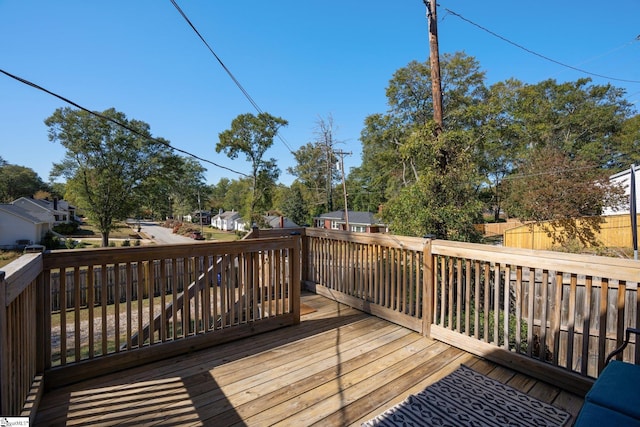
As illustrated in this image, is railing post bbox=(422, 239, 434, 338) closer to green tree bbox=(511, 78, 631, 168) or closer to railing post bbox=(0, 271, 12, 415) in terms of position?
railing post bbox=(0, 271, 12, 415)

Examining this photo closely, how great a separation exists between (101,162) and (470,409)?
2410cm

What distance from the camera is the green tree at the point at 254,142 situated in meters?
20.7

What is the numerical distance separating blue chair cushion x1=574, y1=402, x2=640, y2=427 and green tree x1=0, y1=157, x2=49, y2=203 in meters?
48.4

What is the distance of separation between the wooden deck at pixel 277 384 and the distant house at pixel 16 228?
87.7 feet

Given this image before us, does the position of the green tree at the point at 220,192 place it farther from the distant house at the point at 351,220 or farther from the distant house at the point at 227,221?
the distant house at the point at 351,220

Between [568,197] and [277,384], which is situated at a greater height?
[568,197]

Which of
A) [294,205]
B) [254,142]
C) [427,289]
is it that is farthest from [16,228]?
[427,289]

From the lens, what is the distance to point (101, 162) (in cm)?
1942

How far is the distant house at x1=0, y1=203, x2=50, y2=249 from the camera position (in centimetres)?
2006

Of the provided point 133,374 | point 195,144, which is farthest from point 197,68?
point 133,374

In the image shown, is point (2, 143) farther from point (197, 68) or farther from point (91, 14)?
point (91, 14)

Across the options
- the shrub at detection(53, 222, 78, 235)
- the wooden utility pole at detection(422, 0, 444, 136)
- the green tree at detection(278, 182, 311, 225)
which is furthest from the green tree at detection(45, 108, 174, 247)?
the wooden utility pole at detection(422, 0, 444, 136)

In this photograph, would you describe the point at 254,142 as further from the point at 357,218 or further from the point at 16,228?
the point at 16,228

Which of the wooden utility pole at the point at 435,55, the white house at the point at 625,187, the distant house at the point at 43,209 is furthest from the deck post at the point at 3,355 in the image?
the distant house at the point at 43,209
